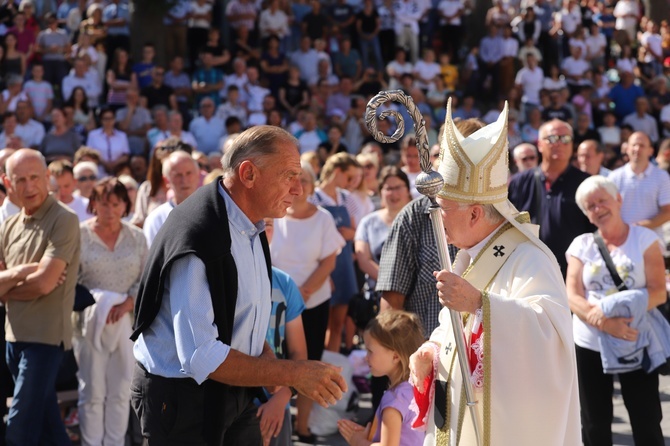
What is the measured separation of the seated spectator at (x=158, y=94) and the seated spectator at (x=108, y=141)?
1.49 m

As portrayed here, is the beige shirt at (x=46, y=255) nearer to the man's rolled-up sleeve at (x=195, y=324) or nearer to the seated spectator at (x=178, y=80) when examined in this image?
the man's rolled-up sleeve at (x=195, y=324)

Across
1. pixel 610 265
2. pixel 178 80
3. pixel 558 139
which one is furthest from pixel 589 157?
pixel 178 80

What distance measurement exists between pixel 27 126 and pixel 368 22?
794 cm

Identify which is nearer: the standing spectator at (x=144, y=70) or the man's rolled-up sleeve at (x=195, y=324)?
the man's rolled-up sleeve at (x=195, y=324)

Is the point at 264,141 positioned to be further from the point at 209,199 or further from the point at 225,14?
the point at 225,14

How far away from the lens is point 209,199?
151 inches

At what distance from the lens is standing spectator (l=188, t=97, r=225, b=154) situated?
15.0 metres

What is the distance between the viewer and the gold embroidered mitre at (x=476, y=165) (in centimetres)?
393

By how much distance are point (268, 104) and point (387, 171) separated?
8.20m

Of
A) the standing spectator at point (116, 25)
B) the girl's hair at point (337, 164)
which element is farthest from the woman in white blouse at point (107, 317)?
the standing spectator at point (116, 25)

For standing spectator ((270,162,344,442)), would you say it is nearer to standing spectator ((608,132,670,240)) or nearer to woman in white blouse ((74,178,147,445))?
woman in white blouse ((74,178,147,445))

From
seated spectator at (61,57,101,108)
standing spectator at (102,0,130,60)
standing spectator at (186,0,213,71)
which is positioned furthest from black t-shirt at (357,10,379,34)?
seated spectator at (61,57,101,108)

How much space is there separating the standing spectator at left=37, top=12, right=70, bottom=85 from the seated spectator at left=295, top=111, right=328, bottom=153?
3713 mm

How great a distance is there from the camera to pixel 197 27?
17.7 metres
